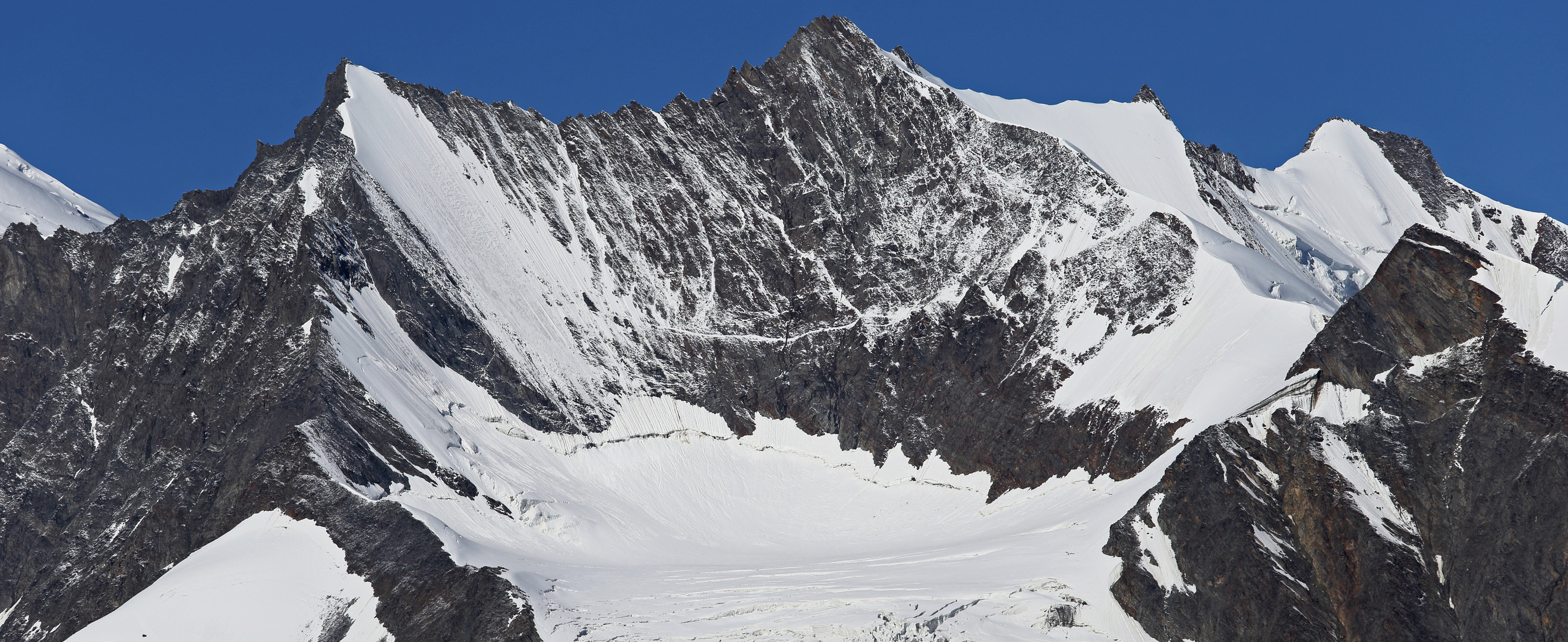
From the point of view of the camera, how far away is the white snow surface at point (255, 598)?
10538 cm

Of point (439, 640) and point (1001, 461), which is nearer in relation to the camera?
point (439, 640)

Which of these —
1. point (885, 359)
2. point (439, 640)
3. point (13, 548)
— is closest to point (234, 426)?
point (13, 548)

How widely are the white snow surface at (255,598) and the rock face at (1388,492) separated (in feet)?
169

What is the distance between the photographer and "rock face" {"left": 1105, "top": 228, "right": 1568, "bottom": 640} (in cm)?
7619

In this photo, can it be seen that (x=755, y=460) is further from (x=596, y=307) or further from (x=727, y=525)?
(x=596, y=307)

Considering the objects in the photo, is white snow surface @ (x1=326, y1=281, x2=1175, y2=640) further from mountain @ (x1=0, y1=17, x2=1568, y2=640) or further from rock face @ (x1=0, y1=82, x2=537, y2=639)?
rock face @ (x1=0, y1=82, x2=537, y2=639)

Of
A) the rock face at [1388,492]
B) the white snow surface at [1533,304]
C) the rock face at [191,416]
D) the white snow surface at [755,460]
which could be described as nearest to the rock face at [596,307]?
the rock face at [191,416]

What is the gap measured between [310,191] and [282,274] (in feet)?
43.8

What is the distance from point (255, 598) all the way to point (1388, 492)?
71339 mm

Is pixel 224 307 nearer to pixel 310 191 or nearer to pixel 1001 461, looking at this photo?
pixel 310 191

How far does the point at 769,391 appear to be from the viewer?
16562 cm

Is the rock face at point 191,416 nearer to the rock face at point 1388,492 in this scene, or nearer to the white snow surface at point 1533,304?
the rock face at point 1388,492

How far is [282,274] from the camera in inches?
5807

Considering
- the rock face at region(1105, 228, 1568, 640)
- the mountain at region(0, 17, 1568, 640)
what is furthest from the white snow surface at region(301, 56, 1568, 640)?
the rock face at region(1105, 228, 1568, 640)
